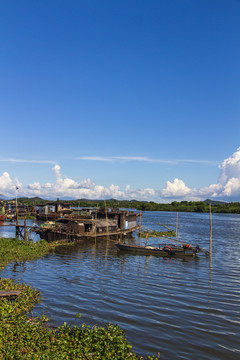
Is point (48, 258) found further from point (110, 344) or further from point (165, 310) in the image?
point (110, 344)

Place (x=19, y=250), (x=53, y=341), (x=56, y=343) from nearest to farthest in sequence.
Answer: (x=56, y=343)
(x=53, y=341)
(x=19, y=250)

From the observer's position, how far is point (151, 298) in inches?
760

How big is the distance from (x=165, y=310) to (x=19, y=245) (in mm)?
22952

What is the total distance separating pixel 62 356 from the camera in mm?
Result: 9609

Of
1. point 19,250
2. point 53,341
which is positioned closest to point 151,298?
point 53,341

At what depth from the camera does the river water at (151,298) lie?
13.5 metres

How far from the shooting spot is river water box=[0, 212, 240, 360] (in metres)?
Result: 13.5

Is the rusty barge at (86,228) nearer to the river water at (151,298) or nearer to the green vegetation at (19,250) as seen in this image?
the green vegetation at (19,250)

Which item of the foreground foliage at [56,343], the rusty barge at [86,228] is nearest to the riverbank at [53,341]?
the foreground foliage at [56,343]

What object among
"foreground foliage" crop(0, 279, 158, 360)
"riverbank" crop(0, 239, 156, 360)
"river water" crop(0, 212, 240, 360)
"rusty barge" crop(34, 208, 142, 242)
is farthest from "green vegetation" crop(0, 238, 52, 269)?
"foreground foliage" crop(0, 279, 158, 360)

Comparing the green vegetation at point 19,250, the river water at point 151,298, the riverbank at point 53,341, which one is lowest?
the river water at point 151,298

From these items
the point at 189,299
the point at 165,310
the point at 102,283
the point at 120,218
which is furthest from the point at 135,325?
the point at 120,218

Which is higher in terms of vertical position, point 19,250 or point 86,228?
point 86,228

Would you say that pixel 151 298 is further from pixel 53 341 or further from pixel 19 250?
pixel 19 250
